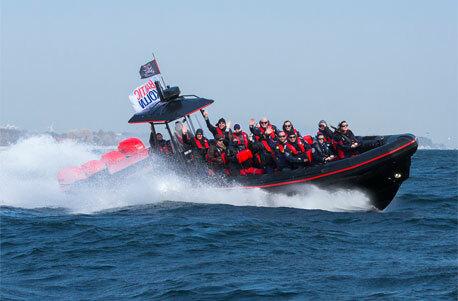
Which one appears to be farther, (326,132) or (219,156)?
(326,132)

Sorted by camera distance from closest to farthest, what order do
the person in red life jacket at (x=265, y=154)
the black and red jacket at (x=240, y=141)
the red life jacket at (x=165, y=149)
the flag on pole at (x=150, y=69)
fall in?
the person in red life jacket at (x=265, y=154) < the black and red jacket at (x=240, y=141) < the red life jacket at (x=165, y=149) < the flag on pole at (x=150, y=69)

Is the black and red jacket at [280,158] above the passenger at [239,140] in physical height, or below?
below

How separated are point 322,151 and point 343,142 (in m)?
0.79

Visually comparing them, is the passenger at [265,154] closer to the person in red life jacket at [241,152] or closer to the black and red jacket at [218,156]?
the person in red life jacket at [241,152]

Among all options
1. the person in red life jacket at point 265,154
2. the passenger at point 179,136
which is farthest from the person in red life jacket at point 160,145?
the person in red life jacket at point 265,154

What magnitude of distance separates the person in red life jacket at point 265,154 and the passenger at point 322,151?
101 centimetres

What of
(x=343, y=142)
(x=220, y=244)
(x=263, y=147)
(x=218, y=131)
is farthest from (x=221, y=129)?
(x=220, y=244)

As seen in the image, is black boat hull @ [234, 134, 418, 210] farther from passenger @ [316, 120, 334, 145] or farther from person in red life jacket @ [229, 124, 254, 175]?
passenger @ [316, 120, 334, 145]

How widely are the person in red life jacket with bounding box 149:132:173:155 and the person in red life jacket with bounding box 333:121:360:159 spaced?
4399mm

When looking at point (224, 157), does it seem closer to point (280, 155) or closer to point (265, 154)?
point (265, 154)

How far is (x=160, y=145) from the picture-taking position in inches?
776

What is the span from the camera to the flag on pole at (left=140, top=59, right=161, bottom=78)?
20141 millimetres

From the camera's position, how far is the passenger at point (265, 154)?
17453mm

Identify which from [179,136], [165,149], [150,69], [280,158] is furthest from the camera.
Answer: [150,69]
